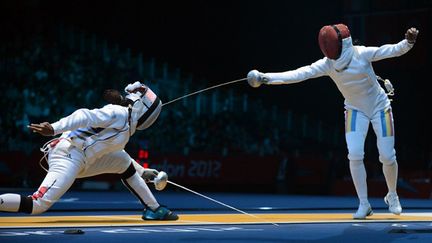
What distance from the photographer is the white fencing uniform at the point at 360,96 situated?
7484 millimetres

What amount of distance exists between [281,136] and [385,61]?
110 inches

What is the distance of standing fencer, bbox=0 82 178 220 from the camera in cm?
657

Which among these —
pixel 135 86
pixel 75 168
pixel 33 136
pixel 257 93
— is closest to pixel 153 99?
pixel 135 86

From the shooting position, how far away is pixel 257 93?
65.7 feet

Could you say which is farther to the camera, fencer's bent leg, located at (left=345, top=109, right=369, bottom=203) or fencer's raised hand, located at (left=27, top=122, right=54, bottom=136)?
fencer's bent leg, located at (left=345, top=109, right=369, bottom=203)

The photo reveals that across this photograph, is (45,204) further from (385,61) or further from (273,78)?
(385,61)

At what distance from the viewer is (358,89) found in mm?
7562

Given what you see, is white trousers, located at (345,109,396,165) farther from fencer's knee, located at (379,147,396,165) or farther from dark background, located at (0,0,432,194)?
dark background, located at (0,0,432,194)

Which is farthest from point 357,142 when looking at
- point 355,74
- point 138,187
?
point 138,187

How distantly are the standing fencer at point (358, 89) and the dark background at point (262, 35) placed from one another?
1012cm

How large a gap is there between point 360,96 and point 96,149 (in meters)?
2.36

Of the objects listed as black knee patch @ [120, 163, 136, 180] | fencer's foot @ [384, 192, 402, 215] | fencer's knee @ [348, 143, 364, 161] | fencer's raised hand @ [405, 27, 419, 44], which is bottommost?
fencer's foot @ [384, 192, 402, 215]

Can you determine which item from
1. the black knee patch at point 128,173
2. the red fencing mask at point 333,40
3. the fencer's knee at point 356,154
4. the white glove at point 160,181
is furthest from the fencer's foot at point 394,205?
the black knee patch at point 128,173

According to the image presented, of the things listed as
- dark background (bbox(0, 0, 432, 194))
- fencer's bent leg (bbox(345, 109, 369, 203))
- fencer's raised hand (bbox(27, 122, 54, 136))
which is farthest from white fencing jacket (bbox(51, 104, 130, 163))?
dark background (bbox(0, 0, 432, 194))
